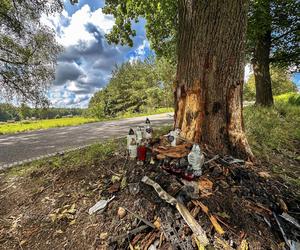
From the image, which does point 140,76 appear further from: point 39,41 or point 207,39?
point 207,39

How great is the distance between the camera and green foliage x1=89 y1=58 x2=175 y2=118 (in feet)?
80.3

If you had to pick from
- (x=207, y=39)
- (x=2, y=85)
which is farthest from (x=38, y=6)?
(x=207, y=39)

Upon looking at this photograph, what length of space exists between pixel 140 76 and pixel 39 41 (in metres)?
24.0

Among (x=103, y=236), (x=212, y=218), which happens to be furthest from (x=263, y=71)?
(x=103, y=236)

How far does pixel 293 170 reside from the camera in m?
3.03

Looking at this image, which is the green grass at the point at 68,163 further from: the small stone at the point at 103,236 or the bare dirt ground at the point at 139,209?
the small stone at the point at 103,236

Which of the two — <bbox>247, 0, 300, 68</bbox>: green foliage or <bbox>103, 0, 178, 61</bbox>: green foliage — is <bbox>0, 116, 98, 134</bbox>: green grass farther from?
<bbox>247, 0, 300, 68</bbox>: green foliage

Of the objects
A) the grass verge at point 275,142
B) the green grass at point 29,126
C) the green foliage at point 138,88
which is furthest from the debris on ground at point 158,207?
the green foliage at point 138,88

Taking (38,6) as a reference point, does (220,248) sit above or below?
below

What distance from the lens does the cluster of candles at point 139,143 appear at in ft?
8.05

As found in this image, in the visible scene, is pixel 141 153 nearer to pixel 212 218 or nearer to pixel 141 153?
pixel 141 153

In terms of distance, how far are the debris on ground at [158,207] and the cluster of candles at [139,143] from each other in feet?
0.04

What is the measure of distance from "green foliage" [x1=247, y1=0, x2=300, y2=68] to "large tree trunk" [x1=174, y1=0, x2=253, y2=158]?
176 inches

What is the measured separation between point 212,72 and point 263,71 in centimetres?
554
